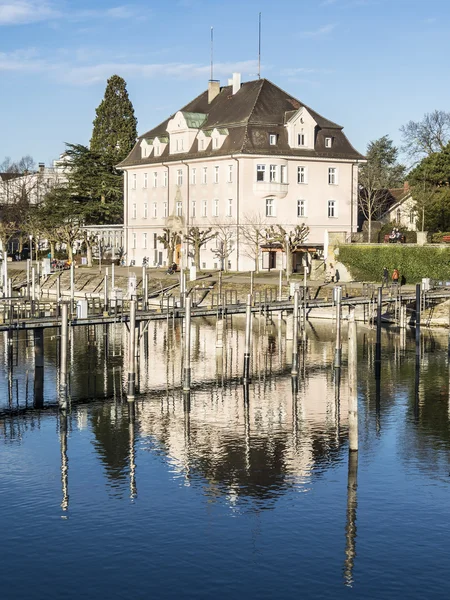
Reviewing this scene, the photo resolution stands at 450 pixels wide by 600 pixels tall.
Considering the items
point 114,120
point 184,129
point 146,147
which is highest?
point 114,120

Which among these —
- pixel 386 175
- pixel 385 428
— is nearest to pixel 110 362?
pixel 385 428

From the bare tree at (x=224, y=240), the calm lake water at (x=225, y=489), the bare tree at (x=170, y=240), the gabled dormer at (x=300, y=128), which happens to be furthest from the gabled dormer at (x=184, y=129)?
the calm lake water at (x=225, y=489)

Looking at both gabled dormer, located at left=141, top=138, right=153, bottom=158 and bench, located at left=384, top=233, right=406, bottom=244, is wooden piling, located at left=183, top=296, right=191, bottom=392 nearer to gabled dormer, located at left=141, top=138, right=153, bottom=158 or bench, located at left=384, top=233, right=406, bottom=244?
bench, located at left=384, top=233, right=406, bottom=244

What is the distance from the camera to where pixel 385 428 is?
1732 inches

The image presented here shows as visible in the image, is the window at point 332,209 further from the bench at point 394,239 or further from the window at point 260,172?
the window at point 260,172

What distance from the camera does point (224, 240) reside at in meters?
98.1

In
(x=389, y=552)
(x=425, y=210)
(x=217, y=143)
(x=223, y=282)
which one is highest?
(x=217, y=143)

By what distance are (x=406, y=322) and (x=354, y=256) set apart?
13.7 metres

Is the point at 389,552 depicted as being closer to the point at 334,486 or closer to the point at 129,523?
the point at 334,486

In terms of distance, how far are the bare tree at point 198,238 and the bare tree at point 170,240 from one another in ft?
8.09

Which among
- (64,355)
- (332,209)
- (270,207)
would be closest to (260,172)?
(270,207)

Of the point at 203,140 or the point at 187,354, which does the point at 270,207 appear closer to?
the point at 203,140

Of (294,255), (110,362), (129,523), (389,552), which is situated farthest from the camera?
(294,255)

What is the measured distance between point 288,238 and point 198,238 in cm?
937
